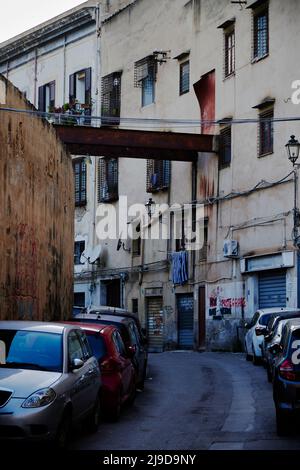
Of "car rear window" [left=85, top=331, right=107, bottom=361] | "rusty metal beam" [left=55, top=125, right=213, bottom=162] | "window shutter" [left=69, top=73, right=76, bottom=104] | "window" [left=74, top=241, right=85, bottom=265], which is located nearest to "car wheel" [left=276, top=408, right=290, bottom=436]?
"car rear window" [left=85, top=331, right=107, bottom=361]

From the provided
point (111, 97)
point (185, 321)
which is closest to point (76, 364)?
point (185, 321)

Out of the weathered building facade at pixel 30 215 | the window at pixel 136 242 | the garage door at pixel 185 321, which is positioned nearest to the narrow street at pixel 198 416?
the weathered building facade at pixel 30 215

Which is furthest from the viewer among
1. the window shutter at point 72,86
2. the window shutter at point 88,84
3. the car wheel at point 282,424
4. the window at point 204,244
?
the window shutter at point 72,86

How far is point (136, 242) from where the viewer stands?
140ft

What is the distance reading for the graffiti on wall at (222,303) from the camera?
33.9 metres

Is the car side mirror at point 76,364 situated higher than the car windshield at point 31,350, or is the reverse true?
the car windshield at point 31,350

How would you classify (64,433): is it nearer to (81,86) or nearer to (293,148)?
(293,148)

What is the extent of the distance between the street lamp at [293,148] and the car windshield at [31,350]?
16.8m

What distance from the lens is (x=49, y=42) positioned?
48.9 meters

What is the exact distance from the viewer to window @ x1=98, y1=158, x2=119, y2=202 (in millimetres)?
43625

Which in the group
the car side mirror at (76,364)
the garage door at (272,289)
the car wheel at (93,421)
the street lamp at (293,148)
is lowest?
the car wheel at (93,421)

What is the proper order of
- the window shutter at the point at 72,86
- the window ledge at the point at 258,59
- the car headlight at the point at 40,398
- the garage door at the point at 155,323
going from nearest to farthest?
the car headlight at the point at 40,398, the window ledge at the point at 258,59, the garage door at the point at 155,323, the window shutter at the point at 72,86

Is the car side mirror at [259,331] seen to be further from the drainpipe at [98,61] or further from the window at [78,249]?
the drainpipe at [98,61]

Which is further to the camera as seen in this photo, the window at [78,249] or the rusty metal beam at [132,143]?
the window at [78,249]
